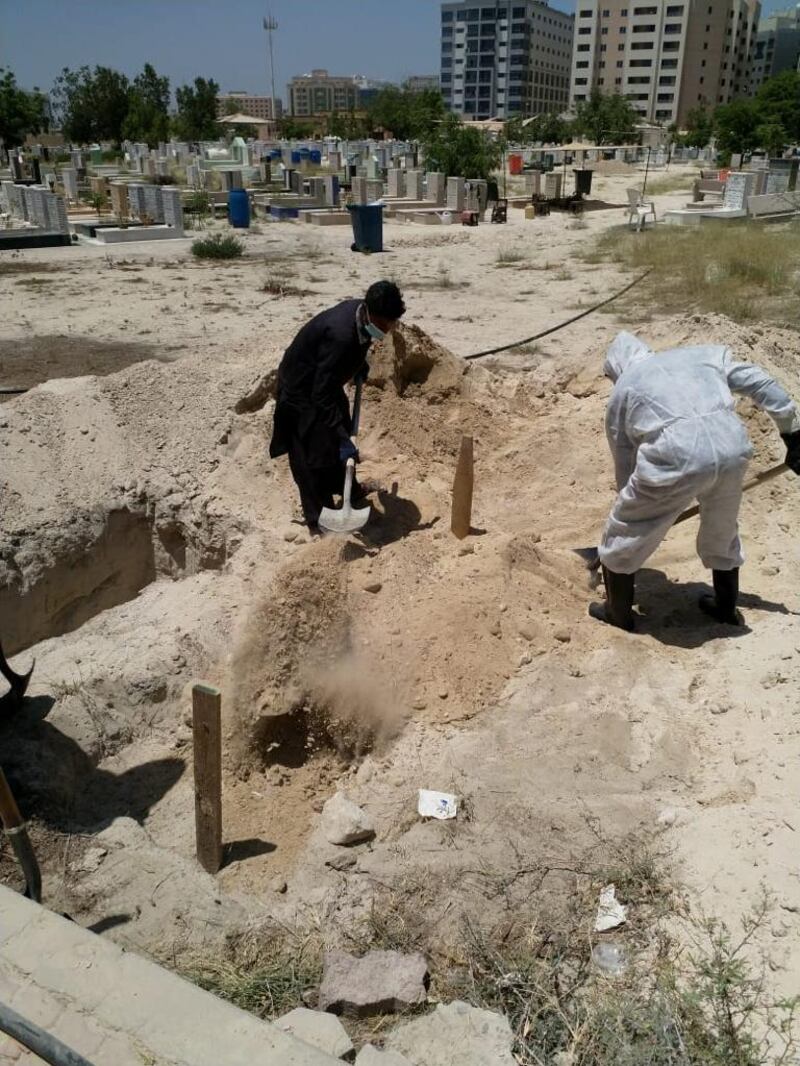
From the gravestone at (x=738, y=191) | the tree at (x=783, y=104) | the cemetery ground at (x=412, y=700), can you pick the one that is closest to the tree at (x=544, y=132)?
the tree at (x=783, y=104)

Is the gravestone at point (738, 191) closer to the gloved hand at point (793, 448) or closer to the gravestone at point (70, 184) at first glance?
the gravestone at point (70, 184)

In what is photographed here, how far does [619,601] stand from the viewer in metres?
3.78

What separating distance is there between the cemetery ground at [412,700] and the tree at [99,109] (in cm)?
4335

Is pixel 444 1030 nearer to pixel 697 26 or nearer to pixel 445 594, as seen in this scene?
pixel 445 594

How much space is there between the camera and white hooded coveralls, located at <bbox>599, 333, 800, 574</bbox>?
10.6 ft

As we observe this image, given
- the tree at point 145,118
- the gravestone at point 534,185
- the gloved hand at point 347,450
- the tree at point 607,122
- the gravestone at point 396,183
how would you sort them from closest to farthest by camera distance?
1. the gloved hand at point 347,450
2. the gravestone at point 396,183
3. the gravestone at point 534,185
4. the tree at point 145,118
5. the tree at point 607,122

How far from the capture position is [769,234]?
1548cm

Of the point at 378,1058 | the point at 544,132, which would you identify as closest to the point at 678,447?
the point at 378,1058

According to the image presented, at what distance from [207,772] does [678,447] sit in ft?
6.86

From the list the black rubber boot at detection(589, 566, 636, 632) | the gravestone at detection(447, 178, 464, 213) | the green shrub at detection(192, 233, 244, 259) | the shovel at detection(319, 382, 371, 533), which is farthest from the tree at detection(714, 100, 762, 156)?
the black rubber boot at detection(589, 566, 636, 632)

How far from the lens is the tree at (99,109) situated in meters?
42.1

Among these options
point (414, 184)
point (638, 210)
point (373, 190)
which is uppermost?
point (414, 184)

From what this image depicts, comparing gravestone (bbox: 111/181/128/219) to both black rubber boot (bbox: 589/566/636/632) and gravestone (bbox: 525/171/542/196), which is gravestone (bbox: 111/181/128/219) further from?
black rubber boot (bbox: 589/566/636/632)

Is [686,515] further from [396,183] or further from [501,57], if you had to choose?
[501,57]
